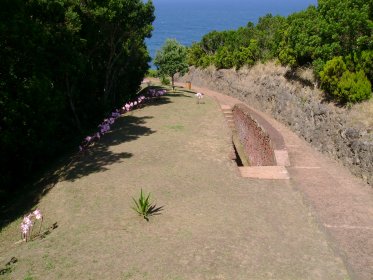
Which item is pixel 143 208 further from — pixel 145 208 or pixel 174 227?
pixel 174 227

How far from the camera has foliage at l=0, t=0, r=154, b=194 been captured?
1383 cm

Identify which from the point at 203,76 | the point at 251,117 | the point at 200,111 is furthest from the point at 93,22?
the point at 203,76

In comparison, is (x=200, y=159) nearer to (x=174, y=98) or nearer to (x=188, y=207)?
(x=188, y=207)

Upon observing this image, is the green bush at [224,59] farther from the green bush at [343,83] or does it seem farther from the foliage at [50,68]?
the green bush at [343,83]

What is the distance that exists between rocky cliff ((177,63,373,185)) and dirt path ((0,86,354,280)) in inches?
74.1

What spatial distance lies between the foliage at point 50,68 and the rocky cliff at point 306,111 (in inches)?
358

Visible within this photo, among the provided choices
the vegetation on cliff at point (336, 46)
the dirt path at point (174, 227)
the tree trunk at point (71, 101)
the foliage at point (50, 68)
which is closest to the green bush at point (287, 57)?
the vegetation on cliff at point (336, 46)

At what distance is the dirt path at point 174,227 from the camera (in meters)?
8.43

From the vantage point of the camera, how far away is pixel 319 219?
1066cm

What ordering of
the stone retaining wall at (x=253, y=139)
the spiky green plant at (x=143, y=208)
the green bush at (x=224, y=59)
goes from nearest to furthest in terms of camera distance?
the spiky green plant at (x=143, y=208) → the stone retaining wall at (x=253, y=139) → the green bush at (x=224, y=59)

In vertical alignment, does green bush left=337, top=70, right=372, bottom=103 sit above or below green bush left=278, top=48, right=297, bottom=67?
below

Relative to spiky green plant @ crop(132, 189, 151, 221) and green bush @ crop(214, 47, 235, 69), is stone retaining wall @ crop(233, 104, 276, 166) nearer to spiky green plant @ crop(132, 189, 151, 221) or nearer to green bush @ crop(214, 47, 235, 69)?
spiky green plant @ crop(132, 189, 151, 221)

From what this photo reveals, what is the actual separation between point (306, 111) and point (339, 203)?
8274mm

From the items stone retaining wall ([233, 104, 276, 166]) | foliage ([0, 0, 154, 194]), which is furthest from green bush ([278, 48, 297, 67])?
foliage ([0, 0, 154, 194])
